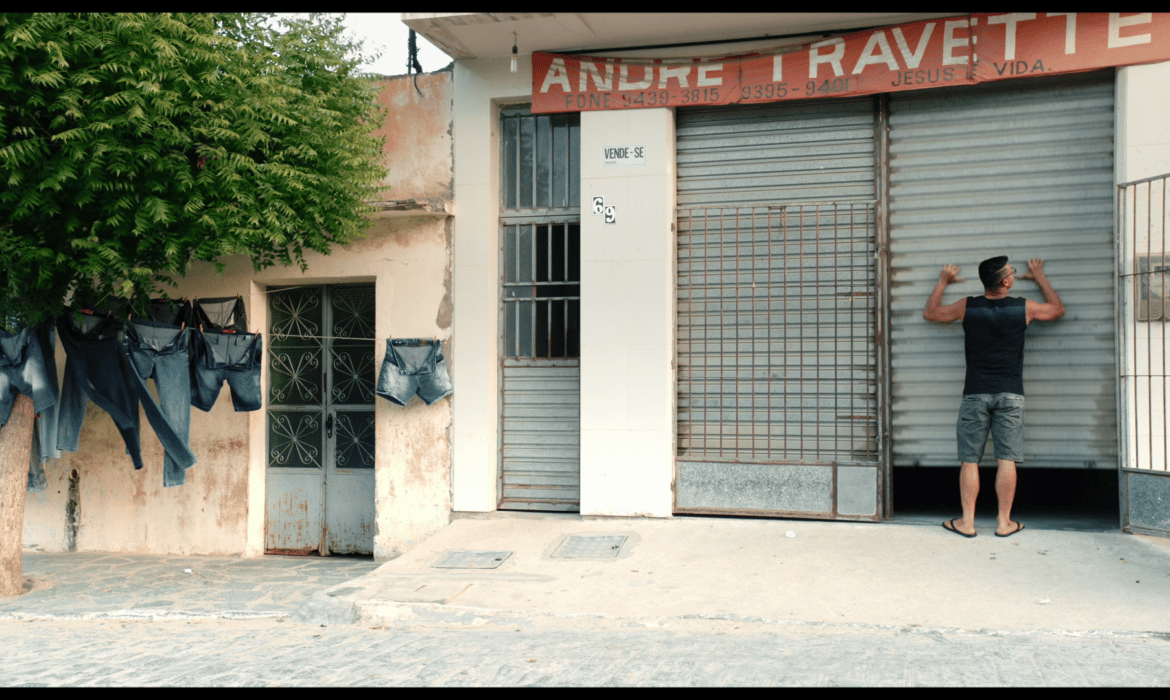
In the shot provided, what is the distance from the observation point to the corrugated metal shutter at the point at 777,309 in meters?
7.15

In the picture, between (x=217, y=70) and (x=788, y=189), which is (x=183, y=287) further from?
(x=788, y=189)

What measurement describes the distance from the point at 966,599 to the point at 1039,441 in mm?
2064

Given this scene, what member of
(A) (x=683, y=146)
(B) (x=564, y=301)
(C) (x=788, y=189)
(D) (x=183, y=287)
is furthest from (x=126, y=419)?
(C) (x=788, y=189)

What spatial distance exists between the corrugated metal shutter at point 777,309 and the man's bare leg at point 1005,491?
3.23ft

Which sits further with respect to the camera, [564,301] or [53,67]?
[564,301]

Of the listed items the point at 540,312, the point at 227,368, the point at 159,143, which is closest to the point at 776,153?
the point at 540,312

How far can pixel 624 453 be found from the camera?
741 cm

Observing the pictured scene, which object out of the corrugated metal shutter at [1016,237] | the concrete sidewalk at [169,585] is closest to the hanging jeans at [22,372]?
the concrete sidewalk at [169,585]

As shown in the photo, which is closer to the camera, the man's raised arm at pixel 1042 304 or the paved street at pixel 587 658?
the paved street at pixel 587 658

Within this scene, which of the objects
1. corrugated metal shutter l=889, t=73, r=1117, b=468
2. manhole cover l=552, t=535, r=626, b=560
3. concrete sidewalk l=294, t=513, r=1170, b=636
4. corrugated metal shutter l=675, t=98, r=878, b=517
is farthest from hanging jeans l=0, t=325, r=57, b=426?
corrugated metal shutter l=889, t=73, r=1117, b=468

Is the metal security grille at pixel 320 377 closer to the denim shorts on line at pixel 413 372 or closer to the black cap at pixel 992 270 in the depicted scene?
the denim shorts on line at pixel 413 372

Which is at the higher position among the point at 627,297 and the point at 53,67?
the point at 53,67

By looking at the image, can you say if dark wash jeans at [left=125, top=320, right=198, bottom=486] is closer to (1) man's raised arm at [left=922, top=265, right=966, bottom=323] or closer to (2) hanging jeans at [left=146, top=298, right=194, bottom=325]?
(2) hanging jeans at [left=146, top=298, right=194, bottom=325]

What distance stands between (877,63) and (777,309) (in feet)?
7.30
